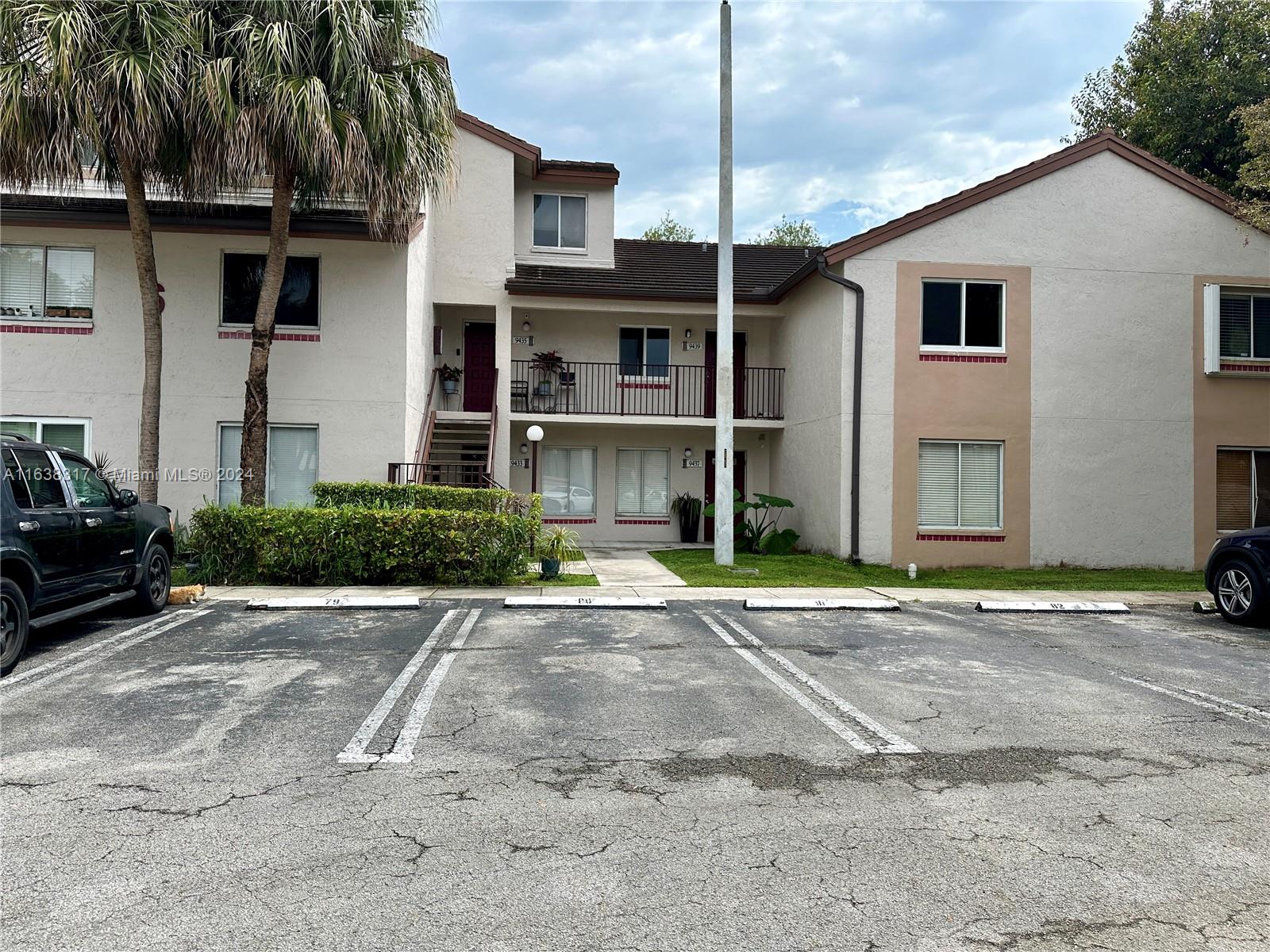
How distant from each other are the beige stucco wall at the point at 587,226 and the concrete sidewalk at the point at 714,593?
10.4m

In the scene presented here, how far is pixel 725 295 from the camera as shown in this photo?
47.7 ft

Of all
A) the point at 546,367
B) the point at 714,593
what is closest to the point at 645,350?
the point at 546,367

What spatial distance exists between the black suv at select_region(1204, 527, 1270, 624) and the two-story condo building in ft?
17.5

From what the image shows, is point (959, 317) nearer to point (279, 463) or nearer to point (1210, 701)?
A: point (1210, 701)

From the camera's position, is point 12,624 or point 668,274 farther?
point 668,274

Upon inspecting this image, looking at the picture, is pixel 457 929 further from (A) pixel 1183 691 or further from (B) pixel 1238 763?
(A) pixel 1183 691

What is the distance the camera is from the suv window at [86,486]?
8.15m

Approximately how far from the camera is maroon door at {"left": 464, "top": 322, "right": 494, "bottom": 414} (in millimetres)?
A: 20016

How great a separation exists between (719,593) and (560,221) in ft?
39.0

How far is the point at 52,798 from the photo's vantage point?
4.36 m

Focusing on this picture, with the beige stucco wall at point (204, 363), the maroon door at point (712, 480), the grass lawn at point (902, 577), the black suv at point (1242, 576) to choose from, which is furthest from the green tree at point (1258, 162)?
the beige stucco wall at point (204, 363)

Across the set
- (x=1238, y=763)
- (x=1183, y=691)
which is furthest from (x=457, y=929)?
(x=1183, y=691)

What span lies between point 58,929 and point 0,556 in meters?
4.60

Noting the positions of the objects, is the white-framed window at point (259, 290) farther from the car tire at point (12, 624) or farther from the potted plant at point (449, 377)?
the car tire at point (12, 624)
